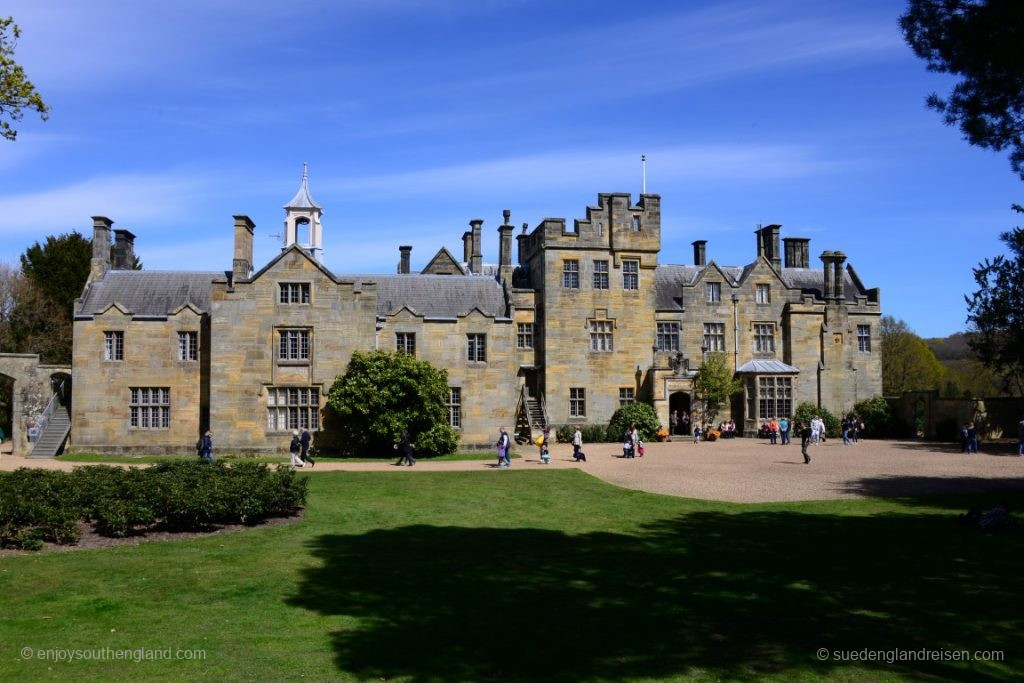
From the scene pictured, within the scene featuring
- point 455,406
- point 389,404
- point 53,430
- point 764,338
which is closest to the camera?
point 389,404

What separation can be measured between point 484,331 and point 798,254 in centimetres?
2732

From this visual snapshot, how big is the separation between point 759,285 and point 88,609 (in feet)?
148

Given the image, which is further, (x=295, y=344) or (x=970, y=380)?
(x=970, y=380)

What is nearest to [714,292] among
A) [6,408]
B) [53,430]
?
[53,430]

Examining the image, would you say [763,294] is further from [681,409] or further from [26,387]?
[26,387]

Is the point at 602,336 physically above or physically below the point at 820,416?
above

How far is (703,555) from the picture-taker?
15469 millimetres

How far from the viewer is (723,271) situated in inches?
1984

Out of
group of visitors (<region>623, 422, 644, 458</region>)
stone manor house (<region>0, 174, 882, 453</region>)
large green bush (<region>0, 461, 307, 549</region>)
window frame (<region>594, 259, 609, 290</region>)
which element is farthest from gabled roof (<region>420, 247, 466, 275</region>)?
large green bush (<region>0, 461, 307, 549</region>)

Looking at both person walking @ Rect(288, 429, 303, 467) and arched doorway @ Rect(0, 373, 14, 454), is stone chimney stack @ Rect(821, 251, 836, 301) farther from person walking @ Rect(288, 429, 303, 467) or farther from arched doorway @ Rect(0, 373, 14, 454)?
arched doorway @ Rect(0, 373, 14, 454)

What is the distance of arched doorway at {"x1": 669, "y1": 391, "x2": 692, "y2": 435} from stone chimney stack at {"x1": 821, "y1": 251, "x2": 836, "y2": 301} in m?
12.0

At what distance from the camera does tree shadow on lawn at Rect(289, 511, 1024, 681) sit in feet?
32.2

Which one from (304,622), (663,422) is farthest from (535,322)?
(304,622)

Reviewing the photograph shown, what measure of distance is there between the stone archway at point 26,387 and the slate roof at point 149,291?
13.6 ft
